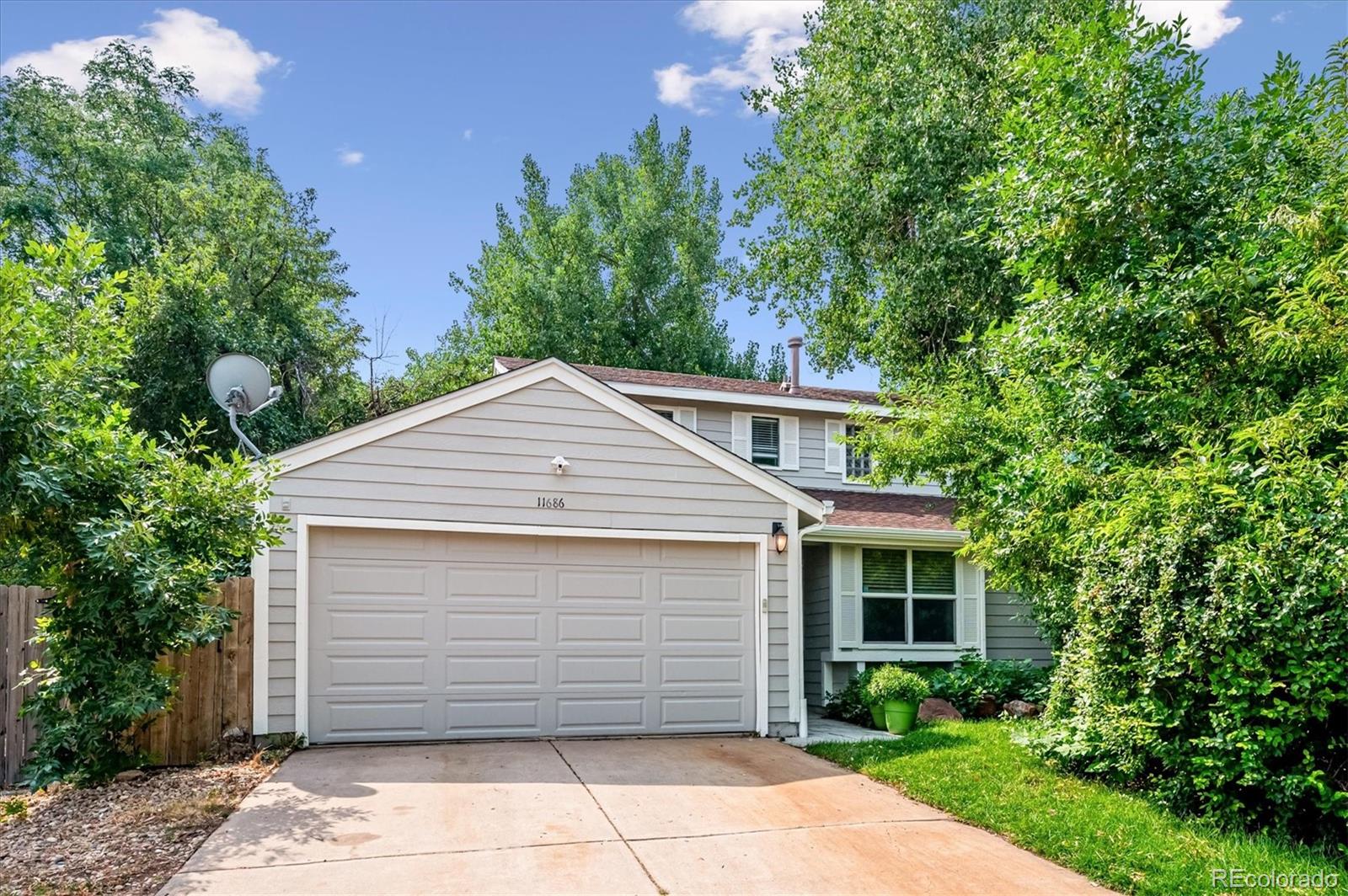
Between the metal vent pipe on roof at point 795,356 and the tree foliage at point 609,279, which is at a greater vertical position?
the tree foliage at point 609,279

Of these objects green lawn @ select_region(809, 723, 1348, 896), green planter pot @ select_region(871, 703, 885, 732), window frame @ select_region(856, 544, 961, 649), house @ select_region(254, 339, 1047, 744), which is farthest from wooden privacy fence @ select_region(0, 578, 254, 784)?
window frame @ select_region(856, 544, 961, 649)

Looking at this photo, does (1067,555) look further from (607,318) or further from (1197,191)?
(607,318)

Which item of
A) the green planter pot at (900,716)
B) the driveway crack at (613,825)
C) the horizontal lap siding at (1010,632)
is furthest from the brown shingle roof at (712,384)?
the driveway crack at (613,825)

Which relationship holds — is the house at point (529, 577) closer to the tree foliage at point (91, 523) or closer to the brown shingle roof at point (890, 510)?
the tree foliage at point (91, 523)

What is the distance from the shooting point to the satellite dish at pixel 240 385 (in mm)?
8375

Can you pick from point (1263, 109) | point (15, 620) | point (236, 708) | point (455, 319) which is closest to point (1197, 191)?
point (1263, 109)

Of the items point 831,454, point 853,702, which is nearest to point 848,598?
point 853,702

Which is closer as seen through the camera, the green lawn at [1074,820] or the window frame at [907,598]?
the green lawn at [1074,820]

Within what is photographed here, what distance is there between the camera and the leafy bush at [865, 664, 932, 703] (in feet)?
31.1

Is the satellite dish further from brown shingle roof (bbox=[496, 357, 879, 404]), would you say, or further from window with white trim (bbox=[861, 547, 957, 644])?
window with white trim (bbox=[861, 547, 957, 644])

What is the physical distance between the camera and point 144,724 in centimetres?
666

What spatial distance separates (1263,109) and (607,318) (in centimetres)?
1813

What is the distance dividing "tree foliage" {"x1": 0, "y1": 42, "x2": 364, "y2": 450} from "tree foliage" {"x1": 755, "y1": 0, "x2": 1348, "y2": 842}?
12.1 metres

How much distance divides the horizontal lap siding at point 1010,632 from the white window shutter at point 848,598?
2188mm
